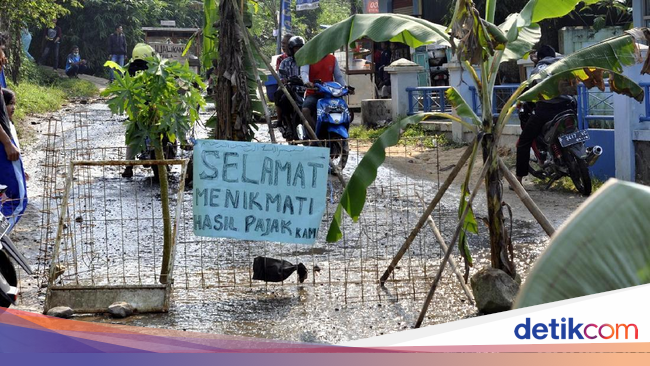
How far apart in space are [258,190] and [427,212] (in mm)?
1249

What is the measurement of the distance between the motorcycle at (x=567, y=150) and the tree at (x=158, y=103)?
486 centimetres

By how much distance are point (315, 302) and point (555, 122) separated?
4875 mm

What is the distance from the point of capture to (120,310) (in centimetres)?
617

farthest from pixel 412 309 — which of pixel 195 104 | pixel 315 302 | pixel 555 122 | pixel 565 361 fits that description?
pixel 555 122

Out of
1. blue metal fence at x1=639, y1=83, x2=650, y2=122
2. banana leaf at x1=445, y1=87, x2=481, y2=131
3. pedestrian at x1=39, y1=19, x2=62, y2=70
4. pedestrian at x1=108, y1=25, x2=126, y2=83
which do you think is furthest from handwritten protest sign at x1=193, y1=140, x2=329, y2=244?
pedestrian at x1=39, y1=19, x2=62, y2=70

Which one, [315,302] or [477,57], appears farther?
[315,302]

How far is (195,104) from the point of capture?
22.5 feet

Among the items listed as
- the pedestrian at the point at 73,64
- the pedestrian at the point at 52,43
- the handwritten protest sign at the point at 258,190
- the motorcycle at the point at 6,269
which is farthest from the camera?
the pedestrian at the point at 52,43

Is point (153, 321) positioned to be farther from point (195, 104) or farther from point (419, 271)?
point (419, 271)

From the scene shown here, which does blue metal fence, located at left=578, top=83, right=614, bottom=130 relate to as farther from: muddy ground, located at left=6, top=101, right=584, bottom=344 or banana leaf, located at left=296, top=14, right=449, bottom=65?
banana leaf, located at left=296, top=14, right=449, bottom=65

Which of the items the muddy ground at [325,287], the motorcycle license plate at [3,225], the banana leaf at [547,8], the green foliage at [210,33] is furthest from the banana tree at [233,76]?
the banana leaf at [547,8]

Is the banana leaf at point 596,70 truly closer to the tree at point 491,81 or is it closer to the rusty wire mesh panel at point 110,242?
the tree at point 491,81

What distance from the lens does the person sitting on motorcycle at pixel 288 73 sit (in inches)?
485

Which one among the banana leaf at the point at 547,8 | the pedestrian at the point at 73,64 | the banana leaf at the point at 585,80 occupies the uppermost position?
the pedestrian at the point at 73,64
